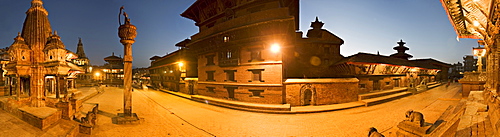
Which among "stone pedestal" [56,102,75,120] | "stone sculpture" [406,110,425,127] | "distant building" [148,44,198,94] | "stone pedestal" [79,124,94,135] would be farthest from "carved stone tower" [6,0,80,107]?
"stone sculpture" [406,110,425,127]

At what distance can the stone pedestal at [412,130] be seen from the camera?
7707mm

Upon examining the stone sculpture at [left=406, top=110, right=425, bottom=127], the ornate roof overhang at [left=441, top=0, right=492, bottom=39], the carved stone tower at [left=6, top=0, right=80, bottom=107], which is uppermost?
the ornate roof overhang at [left=441, top=0, right=492, bottom=39]

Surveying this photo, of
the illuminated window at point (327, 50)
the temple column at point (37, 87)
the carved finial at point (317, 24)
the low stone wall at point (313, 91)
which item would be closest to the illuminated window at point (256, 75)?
the low stone wall at point (313, 91)

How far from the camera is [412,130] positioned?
7.99 m

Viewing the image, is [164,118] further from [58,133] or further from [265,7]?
[265,7]

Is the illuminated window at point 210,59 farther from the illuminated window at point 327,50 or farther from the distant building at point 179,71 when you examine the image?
the illuminated window at point 327,50

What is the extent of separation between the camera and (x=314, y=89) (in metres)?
16.7

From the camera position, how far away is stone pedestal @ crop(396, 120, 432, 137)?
25.3ft

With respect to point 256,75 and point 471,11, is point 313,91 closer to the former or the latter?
point 256,75

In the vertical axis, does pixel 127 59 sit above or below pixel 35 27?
below

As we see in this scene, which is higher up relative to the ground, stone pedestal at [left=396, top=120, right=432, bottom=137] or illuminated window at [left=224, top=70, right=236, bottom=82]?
illuminated window at [left=224, top=70, right=236, bottom=82]

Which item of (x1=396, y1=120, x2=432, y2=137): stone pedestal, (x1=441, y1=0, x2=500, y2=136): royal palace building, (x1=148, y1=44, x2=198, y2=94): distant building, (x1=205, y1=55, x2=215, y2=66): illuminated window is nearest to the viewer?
(x1=441, y1=0, x2=500, y2=136): royal palace building

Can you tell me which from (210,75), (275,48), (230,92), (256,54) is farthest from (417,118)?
(210,75)

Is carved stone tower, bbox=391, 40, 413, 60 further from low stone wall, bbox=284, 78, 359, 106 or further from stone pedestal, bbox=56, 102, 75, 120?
stone pedestal, bbox=56, 102, 75, 120
